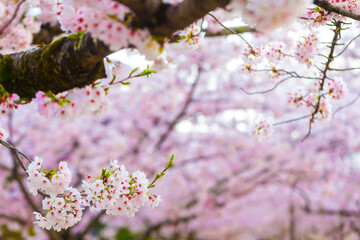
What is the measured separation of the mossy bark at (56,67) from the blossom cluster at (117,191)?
54cm

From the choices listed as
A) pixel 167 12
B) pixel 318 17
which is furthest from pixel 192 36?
pixel 167 12

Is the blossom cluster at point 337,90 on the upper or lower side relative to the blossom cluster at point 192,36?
lower

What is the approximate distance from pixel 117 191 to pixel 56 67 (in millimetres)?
751

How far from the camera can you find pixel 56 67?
69.7 inches

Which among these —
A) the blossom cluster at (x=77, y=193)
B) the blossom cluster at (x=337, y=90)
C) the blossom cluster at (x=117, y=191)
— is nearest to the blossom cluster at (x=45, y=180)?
the blossom cluster at (x=77, y=193)

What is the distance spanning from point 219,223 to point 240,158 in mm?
2768

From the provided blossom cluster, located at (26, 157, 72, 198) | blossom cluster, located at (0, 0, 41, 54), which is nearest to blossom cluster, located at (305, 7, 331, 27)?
blossom cluster, located at (26, 157, 72, 198)

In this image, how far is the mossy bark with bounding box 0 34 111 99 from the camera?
Answer: 1590mm

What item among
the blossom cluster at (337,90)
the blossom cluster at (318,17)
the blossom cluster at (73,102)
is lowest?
the blossom cluster at (73,102)

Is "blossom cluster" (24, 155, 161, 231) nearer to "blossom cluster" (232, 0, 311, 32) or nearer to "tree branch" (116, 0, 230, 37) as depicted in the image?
"tree branch" (116, 0, 230, 37)

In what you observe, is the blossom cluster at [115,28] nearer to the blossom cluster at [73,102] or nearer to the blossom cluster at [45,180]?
the blossom cluster at [73,102]

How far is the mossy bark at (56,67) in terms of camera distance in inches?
62.6

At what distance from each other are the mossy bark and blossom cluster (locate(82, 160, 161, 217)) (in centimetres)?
54

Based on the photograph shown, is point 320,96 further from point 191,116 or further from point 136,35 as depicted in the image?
point 191,116
